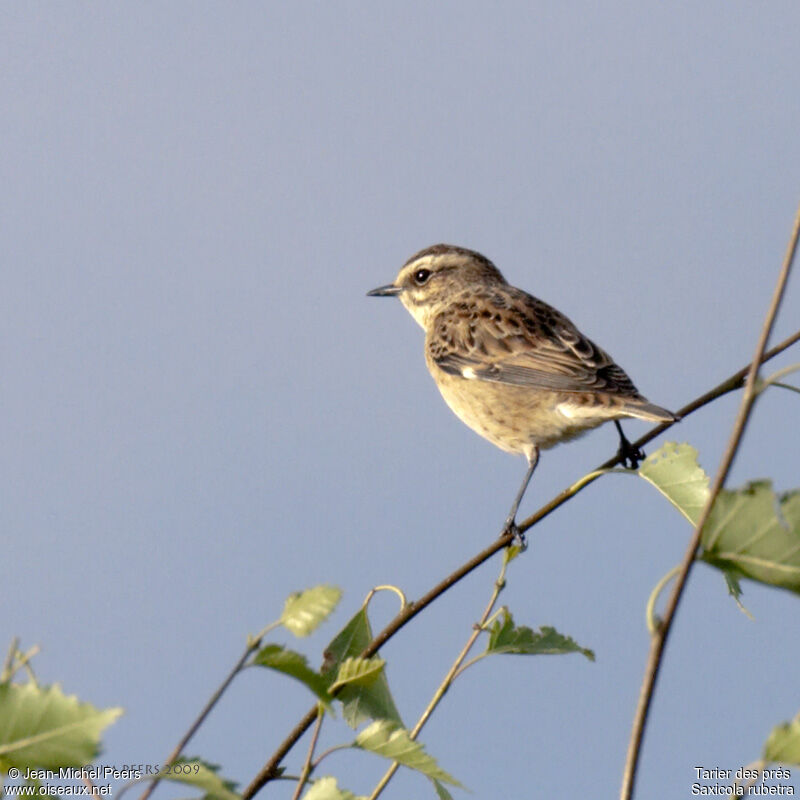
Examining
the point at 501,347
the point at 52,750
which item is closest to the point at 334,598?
the point at 52,750

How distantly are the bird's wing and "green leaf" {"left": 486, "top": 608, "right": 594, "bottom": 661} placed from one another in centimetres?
359

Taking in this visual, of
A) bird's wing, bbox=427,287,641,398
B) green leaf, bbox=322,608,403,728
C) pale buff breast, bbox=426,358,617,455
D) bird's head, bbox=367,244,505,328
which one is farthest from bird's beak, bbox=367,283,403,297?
green leaf, bbox=322,608,403,728

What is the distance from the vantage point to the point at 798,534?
1.87m

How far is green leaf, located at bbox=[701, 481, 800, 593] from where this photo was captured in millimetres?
1872

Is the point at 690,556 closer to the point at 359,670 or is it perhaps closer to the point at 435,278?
the point at 359,670

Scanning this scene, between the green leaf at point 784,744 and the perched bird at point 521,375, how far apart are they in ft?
11.9

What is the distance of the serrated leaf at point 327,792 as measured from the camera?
2293mm

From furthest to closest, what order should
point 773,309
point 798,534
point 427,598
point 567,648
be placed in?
point 567,648
point 427,598
point 798,534
point 773,309

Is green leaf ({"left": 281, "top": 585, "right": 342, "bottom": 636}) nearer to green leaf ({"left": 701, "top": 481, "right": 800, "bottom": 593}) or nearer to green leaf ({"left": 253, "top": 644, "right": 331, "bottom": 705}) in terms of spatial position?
green leaf ({"left": 253, "top": 644, "right": 331, "bottom": 705})

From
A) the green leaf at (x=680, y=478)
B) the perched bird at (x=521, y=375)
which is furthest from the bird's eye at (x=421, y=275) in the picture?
the green leaf at (x=680, y=478)

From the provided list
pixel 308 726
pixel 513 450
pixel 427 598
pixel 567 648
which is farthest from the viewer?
pixel 513 450

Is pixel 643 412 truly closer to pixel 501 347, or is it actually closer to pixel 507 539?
pixel 501 347

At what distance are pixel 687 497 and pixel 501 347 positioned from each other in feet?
15.9

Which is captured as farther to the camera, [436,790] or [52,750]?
[436,790]
